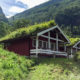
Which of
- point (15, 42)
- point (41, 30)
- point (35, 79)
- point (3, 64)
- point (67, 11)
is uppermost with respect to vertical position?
point (67, 11)

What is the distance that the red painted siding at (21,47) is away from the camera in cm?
1908

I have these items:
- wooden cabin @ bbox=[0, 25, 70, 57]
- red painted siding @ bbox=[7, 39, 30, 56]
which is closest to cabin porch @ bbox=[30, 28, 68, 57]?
wooden cabin @ bbox=[0, 25, 70, 57]

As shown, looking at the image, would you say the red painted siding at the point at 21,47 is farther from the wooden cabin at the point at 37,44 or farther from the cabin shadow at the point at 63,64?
the cabin shadow at the point at 63,64

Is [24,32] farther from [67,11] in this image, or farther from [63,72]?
[67,11]

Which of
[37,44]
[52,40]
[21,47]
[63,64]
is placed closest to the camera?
[63,64]

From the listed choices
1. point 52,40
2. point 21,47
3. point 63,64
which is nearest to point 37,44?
point 21,47

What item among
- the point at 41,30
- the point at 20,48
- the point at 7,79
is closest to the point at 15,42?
the point at 20,48

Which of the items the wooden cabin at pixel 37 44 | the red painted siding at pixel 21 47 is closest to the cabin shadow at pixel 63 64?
the wooden cabin at pixel 37 44

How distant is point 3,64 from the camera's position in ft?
29.5

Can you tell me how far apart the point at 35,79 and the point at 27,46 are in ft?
32.8

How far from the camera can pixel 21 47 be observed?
2017cm

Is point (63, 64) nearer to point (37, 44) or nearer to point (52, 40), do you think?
point (37, 44)

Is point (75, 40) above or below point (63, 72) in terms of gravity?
above

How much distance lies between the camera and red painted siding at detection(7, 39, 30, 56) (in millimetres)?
19078
